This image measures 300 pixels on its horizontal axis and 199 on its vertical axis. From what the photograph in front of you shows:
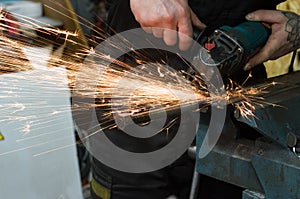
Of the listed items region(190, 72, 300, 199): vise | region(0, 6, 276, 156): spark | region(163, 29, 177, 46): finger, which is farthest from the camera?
region(163, 29, 177, 46): finger

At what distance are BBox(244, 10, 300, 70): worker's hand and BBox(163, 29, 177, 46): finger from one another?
342mm

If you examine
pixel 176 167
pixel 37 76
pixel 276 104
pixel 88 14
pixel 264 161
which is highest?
pixel 88 14

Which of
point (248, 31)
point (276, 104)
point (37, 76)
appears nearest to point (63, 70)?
point (37, 76)

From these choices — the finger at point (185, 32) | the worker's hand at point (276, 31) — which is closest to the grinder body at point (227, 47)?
the finger at point (185, 32)

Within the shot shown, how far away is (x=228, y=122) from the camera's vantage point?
1370 millimetres

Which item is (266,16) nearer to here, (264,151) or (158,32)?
(158,32)

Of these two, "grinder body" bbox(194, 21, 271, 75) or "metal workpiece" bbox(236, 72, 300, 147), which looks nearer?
"metal workpiece" bbox(236, 72, 300, 147)

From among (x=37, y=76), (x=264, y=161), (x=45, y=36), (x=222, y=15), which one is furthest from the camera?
(x=45, y=36)

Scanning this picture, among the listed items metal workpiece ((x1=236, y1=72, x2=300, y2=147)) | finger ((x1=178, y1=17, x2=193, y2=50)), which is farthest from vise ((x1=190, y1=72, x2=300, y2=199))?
finger ((x1=178, y1=17, x2=193, y2=50))

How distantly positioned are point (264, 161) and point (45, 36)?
84.2 inches

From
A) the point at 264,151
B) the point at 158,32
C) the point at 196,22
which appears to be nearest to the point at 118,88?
the point at 158,32

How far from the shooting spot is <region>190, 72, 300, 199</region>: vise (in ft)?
4.05

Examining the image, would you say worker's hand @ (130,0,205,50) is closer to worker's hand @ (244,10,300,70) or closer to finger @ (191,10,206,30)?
finger @ (191,10,206,30)

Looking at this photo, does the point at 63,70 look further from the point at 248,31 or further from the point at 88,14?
the point at 88,14
